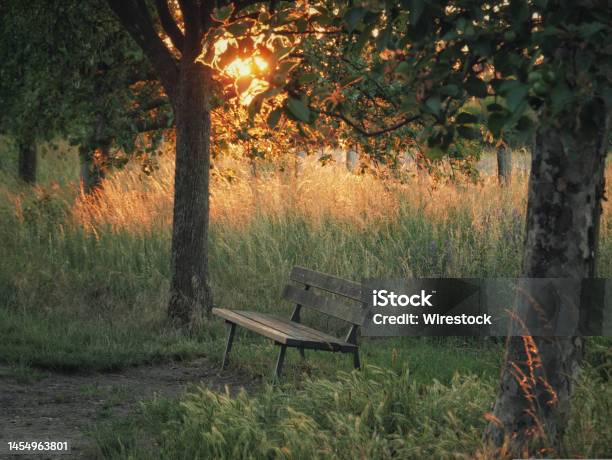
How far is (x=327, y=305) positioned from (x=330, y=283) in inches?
7.7

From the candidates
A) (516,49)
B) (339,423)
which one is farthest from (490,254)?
(516,49)

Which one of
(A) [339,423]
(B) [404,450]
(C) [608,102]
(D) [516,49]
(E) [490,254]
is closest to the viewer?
(C) [608,102]

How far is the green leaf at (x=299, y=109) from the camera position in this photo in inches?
138

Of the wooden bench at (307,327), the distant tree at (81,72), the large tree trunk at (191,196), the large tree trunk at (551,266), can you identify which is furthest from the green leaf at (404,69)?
the distant tree at (81,72)

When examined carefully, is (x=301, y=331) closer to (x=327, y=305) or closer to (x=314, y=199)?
(x=327, y=305)

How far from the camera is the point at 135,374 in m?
8.26

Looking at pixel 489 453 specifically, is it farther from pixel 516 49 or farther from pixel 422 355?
pixel 422 355

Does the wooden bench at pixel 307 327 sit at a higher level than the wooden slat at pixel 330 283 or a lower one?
lower

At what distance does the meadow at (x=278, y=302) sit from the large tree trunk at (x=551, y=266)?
15 centimetres

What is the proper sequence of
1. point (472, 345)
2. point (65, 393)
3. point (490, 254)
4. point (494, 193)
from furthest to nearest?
point (494, 193)
point (490, 254)
point (472, 345)
point (65, 393)

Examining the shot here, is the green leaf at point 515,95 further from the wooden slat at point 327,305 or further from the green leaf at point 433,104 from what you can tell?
the wooden slat at point 327,305

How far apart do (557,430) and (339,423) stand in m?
1.15

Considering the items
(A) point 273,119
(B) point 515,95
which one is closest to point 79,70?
(A) point 273,119

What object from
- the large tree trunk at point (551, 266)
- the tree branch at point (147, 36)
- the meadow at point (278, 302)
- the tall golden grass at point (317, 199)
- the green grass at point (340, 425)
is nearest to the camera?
the large tree trunk at point (551, 266)
